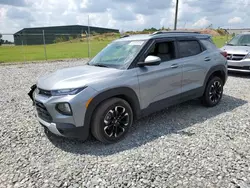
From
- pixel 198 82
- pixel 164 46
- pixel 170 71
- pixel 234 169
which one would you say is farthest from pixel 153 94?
pixel 234 169

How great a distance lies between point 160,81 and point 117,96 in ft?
3.02

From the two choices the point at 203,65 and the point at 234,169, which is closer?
the point at 234,169

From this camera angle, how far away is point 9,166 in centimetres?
296

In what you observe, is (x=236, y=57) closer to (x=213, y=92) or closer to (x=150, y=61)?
(x=213, y=92)

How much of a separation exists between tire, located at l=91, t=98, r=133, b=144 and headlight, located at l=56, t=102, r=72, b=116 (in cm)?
40

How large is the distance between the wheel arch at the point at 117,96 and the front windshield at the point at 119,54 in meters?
0.45

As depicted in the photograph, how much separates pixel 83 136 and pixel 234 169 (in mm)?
2140

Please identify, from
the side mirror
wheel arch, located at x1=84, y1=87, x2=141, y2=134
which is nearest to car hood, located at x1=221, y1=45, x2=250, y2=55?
the side mirror

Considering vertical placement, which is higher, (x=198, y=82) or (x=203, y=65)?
(x=203, y=65)

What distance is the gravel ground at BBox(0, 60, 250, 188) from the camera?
8.60 feet

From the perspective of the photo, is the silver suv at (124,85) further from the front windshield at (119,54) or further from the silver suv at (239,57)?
the silver suv at (239,57)

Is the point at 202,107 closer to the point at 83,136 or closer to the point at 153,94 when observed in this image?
the point at 153,94

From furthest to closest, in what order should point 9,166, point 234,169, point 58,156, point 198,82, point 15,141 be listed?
point 198,82
point 15,141
point 58,156
point 9,166
point 234,169

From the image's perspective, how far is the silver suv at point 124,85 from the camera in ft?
10.2
